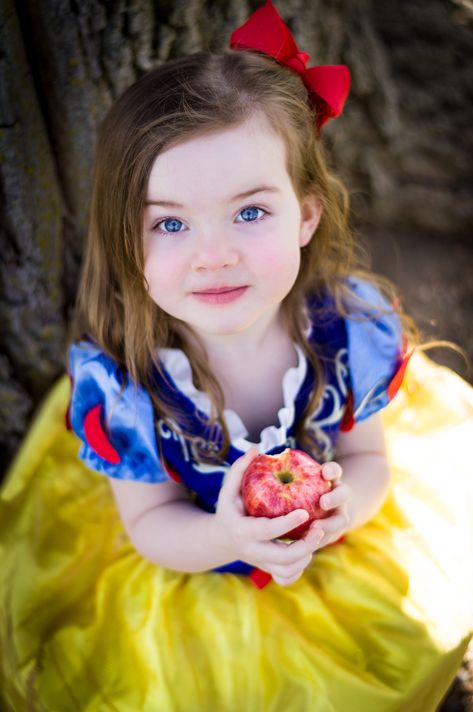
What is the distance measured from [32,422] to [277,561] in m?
1.03

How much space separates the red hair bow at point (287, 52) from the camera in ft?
4.25

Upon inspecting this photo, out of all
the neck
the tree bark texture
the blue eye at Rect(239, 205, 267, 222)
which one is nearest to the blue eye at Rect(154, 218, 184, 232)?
the blue eye at Rect(239, 205, 267, 222)

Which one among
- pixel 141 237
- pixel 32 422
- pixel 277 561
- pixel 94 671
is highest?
pixel 141 237

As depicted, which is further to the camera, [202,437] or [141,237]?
[202,437]

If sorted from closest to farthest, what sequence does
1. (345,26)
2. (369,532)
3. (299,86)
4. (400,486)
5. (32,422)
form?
(299,86)
(369,532)
(400,486)
(32,422)
(345,26)

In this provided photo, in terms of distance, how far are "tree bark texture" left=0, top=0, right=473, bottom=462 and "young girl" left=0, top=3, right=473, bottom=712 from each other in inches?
12.2

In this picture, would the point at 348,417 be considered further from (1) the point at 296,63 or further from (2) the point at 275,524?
(1) the point at 296,63

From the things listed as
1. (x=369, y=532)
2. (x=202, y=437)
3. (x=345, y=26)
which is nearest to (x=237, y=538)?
(x=202, y=437)

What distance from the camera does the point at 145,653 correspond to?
142 cm

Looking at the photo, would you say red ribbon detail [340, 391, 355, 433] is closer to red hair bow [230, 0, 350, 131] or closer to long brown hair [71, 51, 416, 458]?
long brown hair [71, 51, 416, 458]

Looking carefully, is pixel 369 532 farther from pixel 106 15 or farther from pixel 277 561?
pixel 106 15

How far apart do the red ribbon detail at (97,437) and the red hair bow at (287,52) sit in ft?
2.65

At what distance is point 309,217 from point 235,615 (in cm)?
90

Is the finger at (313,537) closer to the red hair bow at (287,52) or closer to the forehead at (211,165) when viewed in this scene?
the forehead at (211,165)
